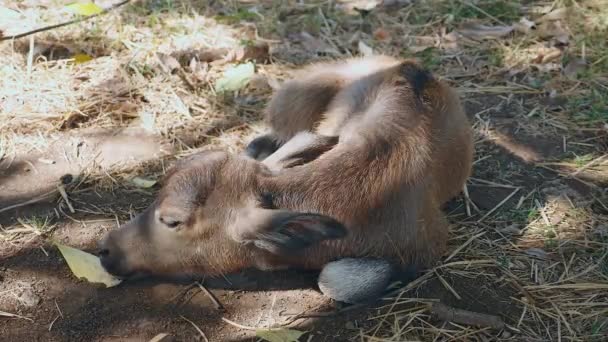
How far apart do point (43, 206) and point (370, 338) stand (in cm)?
201

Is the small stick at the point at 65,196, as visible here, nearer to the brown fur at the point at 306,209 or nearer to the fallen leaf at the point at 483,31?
the brown fur at the point at 306,209

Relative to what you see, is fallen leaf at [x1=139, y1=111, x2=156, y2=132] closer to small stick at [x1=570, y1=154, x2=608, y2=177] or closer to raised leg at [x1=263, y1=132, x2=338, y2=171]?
raised leg at [x1=263, y1=132, x2=338, y2=171]

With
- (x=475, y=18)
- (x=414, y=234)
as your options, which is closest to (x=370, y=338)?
(x=414, y=234)

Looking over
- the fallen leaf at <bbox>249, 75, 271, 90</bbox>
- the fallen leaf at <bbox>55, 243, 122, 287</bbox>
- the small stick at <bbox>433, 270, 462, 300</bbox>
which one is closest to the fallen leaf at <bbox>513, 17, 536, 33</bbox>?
the fallen leaf at <bbox>249, 75, 271, 90</bbox>

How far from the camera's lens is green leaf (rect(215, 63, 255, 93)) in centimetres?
513

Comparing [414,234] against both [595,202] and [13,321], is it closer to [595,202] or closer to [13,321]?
[595,202]

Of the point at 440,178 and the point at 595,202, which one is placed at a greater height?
the point at 440,178

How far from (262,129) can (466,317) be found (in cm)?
205

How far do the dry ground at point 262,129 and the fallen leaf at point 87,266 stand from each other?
2.4 inches

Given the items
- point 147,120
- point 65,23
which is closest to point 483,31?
point 147,120

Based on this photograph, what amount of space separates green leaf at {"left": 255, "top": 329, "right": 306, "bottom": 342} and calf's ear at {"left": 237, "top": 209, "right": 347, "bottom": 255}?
36 centimetres

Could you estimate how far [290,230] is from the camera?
3160 millimetres

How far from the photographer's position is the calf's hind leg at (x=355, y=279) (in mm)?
3326

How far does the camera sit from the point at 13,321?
321 cm
